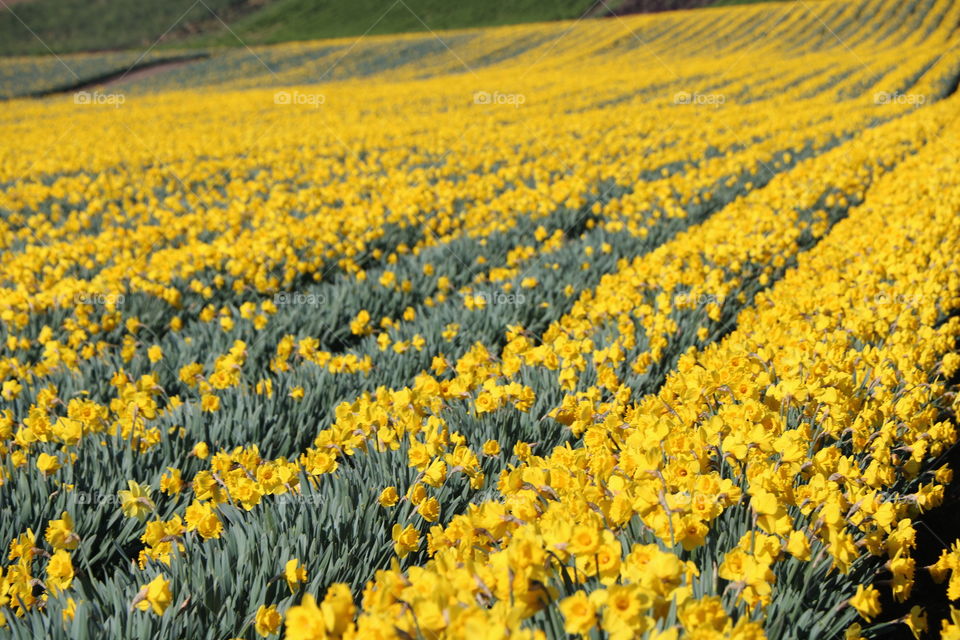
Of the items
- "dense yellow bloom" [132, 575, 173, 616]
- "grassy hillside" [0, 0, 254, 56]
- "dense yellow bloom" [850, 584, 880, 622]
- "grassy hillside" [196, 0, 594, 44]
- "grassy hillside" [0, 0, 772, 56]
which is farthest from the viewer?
"grassy hillside" [0, 0, 254, 56]

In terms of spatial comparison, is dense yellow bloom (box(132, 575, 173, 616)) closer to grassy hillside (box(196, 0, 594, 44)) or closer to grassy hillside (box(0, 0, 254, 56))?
grassy hillside (box(196, 0, 594, 44))

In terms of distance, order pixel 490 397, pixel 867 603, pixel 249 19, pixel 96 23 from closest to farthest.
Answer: pixel 867 603 < pixel 490 397 < pixel 96 23 < pixel 249 19

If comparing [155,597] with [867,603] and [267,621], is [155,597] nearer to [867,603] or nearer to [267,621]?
[267,621]

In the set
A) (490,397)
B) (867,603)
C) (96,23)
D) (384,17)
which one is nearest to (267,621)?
(490,397)

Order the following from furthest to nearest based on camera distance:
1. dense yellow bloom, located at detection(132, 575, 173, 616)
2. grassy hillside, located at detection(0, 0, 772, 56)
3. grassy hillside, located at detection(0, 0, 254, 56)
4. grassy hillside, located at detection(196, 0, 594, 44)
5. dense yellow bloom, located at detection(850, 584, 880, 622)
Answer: grassy hillside, located at detection(0, 0, 254, 56) → grassy hillside, located at detection(196, 0, 594, 44) → grassy hillside, located at detection(0, 0, 772, 56) → dense yellow bloom, located at detection(132, 575, 173, 616) → dense yellow bloom, located at detection(850, 584, 880, 622)

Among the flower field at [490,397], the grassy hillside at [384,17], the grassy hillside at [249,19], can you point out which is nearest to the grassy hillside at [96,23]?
the grassy hillside at [249,19]

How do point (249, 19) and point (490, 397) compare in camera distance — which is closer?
point (490, 397)

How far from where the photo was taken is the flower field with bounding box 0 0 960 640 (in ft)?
5.98

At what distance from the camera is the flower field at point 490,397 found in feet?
5.98

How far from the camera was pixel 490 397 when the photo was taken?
2938 mm

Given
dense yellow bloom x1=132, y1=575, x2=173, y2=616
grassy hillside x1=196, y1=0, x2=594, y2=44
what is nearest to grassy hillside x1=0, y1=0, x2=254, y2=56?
grassy hillside x1=196, y1=0, x2=594, y2=44

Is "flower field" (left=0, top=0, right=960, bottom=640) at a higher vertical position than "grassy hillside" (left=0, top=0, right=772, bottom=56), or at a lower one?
lower

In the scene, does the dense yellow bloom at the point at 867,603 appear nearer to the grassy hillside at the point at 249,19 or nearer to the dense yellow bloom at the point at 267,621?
the dense yellow bloom at the point at 267,621

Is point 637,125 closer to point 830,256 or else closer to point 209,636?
point 830,256
